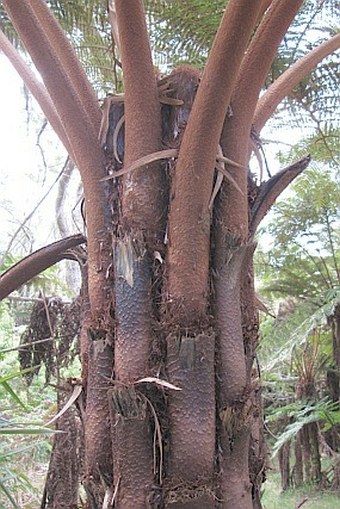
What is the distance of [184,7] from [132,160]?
99cm

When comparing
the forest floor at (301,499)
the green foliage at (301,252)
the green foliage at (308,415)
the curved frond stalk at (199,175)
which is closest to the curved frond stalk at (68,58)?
the curved frond stalk at (199,175)

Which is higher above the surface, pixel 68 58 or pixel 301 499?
pixel 68 58

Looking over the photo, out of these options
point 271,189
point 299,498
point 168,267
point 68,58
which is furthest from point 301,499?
point 68,58

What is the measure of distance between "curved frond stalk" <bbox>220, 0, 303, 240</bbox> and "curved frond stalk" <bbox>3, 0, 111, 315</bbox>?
28 centimetres

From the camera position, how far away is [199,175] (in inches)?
43.2

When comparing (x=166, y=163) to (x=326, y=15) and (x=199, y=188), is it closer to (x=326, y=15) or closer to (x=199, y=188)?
(x=199, y=188)

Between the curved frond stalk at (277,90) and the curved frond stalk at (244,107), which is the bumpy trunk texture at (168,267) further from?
the curved frond stalk at (277,90)

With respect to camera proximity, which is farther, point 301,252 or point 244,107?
point 301,252

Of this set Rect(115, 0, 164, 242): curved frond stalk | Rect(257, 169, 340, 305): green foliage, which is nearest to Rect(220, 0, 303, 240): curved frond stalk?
Rect(115, 0, 164, 242): curved frond stalk

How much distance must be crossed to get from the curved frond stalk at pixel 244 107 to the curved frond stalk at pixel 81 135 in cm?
28

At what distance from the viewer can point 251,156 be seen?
4.64ft

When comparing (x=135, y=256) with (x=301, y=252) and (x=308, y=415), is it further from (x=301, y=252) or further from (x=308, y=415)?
(x=301, y=252)

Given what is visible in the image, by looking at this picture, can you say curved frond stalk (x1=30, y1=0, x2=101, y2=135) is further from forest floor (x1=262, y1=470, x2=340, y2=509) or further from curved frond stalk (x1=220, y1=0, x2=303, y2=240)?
forest floor (x1=262, y1=470, x2=340, y2=509)

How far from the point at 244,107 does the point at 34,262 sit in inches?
24.5
